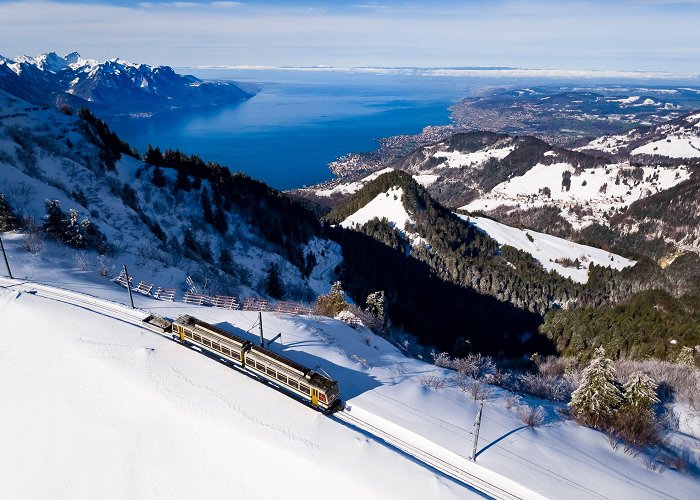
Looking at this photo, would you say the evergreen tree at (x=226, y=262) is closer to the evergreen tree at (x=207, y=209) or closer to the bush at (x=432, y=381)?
the evergreen tree at (x=207, y=209)

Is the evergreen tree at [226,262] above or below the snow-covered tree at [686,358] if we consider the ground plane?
above

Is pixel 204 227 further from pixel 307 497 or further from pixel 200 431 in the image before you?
pixel 307 497

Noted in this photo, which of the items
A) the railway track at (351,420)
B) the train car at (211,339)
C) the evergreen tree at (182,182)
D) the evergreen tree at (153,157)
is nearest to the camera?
the railway track at (351,420)

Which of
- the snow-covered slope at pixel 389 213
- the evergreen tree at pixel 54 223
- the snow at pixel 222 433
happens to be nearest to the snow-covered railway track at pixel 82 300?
the snow at pixel 222 433

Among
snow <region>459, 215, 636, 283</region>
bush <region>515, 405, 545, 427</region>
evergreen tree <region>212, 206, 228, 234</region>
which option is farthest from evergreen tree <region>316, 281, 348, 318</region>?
snow <region>459, 215, 636, 283</region>

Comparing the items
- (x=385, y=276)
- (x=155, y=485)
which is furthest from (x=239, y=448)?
(x=385, y=276)

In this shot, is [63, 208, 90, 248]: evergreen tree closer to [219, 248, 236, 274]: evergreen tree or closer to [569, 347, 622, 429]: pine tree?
[219, 248, 236, 274]: evergreen tree
